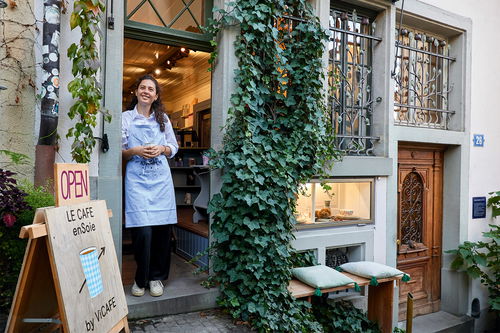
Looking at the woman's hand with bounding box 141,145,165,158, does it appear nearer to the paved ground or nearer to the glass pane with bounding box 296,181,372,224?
the paved ground

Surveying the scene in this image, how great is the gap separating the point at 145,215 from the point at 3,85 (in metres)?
1.66

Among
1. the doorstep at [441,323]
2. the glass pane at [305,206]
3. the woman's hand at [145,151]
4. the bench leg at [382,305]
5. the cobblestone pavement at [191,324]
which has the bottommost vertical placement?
the doorstep at [441,323]

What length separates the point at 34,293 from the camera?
8.46 feet

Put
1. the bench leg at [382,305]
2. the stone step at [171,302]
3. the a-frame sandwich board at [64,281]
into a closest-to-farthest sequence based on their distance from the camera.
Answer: the a-frame sandwich board at [64,281] < the stone step at [171,302] < the bench leg at [382,305]

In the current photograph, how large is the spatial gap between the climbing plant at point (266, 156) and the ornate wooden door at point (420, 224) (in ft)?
7.00

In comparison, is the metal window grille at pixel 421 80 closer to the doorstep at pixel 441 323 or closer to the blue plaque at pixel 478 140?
the blue plaque at pixel 478 140

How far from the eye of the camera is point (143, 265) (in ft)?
12.3

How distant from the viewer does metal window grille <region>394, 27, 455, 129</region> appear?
5.93 meters

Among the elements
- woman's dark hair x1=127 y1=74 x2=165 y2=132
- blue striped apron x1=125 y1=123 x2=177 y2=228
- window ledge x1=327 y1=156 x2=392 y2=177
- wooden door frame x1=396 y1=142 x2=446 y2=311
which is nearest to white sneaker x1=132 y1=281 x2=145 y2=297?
Answer: blue striped apron x1=125 y1=123 x2=177 y2=228

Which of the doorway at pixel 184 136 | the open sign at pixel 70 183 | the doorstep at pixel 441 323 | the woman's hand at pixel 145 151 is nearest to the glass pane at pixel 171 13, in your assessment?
the doorway at pixel 184 136

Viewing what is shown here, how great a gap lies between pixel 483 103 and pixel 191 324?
6026 mm

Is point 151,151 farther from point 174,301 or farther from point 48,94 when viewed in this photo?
point 174,301

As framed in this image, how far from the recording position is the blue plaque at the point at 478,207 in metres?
6.49

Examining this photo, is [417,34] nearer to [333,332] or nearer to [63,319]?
[333,332]
